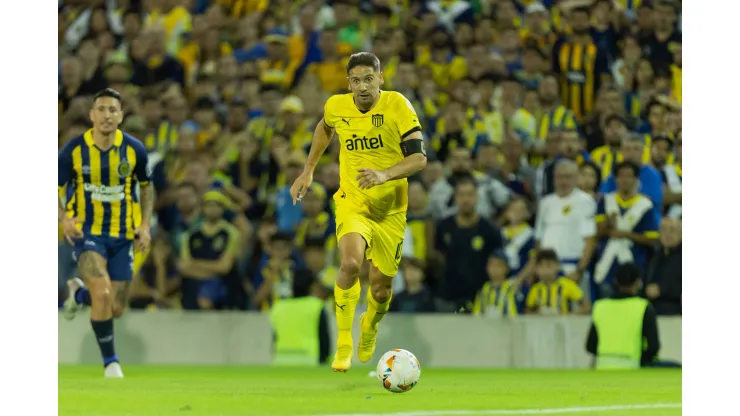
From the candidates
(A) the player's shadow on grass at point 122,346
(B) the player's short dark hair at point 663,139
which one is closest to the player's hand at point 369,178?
(B) the player's short dark hair at point 663,139

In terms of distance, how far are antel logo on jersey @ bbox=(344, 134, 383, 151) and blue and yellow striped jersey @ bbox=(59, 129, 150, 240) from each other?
2.20m

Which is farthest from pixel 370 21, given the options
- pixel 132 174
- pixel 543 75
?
pixel 132 174

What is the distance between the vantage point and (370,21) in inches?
614

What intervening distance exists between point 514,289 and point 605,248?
3.01ft

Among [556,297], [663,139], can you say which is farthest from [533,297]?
[663,139]

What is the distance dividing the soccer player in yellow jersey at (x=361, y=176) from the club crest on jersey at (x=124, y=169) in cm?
190

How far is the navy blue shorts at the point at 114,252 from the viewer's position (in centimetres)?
1029

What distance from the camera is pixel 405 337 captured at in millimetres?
12438

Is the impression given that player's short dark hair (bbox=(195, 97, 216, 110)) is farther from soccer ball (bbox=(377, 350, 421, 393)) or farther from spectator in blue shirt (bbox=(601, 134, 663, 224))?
soccer ball (bbox=(377, 350, 421, 393))

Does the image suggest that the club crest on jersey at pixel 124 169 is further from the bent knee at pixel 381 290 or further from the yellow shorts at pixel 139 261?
the bent knee at pixel 381 290

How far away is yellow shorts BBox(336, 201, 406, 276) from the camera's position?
891 cm

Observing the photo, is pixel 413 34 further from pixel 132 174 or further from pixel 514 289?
pixel 132 174

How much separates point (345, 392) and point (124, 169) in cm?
271

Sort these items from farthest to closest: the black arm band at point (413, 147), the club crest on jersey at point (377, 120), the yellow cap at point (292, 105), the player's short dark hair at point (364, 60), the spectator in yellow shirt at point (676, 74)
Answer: the yellow cap at point (292, 105), the spectator in yellow shirt at point (676, 74), the club crest on jersey at point (377, 120), the black arm band at point (413, 147), the player's short dark hair at point (364, 60)
